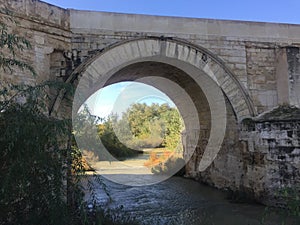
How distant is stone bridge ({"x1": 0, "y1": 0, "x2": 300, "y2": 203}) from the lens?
215 inches

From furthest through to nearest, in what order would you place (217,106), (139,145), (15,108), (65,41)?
Result: (139,145) < (217,106) < (65,41) < (15,108)

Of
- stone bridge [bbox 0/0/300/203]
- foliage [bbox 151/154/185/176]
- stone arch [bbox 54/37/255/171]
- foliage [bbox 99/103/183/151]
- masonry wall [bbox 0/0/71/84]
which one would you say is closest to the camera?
masonry wall [bbox 0/0/71/84]

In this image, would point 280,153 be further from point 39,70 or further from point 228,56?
point 39,70

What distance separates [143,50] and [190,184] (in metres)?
4.32

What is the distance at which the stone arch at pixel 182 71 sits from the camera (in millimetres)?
5625

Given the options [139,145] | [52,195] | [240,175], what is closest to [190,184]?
[240,175]

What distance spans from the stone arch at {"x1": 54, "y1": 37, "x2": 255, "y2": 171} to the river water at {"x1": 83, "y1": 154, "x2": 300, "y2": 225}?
1.29 metres

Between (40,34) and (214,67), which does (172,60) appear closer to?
(214,67)

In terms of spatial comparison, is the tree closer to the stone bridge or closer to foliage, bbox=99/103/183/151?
the stone bridge

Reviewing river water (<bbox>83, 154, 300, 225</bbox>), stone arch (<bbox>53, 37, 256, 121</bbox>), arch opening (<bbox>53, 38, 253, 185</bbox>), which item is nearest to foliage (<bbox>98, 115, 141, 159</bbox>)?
river water (<bbox>83, 154, 300, 225</bbox>)

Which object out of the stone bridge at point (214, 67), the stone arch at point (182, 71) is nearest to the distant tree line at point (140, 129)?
the stone arch at point (182, 71)

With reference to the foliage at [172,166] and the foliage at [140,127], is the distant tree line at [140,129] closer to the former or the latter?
the foliage at [140,127]

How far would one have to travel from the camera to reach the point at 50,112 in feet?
16.9

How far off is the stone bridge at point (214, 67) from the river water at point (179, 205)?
0.54 m
